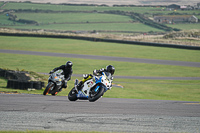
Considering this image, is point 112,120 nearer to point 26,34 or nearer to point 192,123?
point 192,123

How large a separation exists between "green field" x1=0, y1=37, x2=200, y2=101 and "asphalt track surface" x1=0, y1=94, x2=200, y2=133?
26.6 feet

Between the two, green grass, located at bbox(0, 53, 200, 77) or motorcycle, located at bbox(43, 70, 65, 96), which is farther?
green grass, located at bbox(0, 53, 200, 77)

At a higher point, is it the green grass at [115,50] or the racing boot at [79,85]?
the racing boot at [79,85]

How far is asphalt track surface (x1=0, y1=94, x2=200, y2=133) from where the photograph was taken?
29.0 ft

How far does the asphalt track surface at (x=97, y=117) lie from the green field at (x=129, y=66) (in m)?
8.11

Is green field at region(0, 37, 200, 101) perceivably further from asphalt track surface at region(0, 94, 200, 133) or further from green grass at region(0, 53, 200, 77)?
asphalt track surface at region(0, 94, 200, 133)

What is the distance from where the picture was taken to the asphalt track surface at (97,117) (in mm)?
8836

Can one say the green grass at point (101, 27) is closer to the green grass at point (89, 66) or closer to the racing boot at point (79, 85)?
the green grass at point (89, 66)

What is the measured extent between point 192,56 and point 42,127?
131 feet

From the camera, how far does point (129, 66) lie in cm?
3703

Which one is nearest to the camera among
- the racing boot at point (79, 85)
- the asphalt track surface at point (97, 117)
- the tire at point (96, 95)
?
the asphalt track surface at point (97, 117)

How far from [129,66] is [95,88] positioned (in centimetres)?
2490

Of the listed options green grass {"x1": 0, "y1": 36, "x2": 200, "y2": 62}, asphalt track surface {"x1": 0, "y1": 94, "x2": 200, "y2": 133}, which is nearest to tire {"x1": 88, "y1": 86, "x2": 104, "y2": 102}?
asphalt track surface {"x1": 0, "y1": 94, "x2": 200, "y2": 133}

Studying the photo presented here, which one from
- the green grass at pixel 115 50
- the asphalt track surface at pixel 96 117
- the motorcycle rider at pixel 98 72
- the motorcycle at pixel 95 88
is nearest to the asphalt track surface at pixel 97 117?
the asphalt track surface at pixel 96 117
